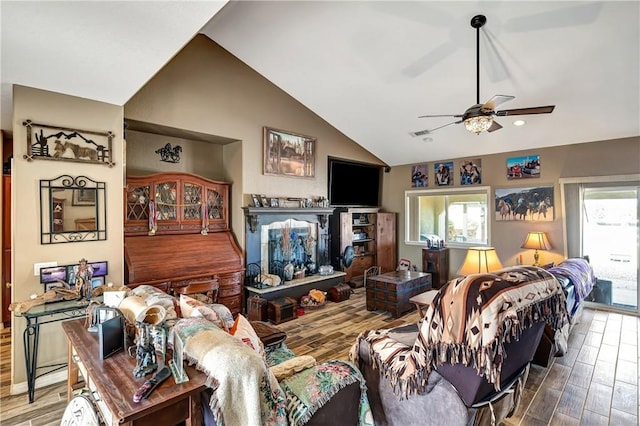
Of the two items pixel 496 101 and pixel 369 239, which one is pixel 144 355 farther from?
pixel 369 239

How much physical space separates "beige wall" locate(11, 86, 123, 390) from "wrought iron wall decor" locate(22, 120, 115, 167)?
0.13ft

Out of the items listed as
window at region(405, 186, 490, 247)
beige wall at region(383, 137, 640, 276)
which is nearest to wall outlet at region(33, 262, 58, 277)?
window at region(405, 186, 490, 247)

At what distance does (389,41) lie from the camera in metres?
3.56

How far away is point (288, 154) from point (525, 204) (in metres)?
4.33

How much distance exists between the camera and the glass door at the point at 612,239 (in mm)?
4660

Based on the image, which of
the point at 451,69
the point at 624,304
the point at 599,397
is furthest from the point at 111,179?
the point at 624,304

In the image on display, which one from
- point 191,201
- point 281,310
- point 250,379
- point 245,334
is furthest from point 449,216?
point 250,379

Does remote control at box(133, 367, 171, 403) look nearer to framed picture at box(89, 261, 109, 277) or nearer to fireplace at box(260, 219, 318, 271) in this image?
framed picture at box(89, 261, 109, 277)

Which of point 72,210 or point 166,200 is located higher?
point 166,200

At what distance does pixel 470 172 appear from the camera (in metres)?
6.16

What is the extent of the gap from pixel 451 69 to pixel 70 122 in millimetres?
4165

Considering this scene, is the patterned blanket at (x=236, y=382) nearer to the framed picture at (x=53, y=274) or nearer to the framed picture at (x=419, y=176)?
the framed picture at (x=53, y=274)

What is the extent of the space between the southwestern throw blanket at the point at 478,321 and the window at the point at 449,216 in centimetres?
470

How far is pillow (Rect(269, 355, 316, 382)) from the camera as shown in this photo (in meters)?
1.66
